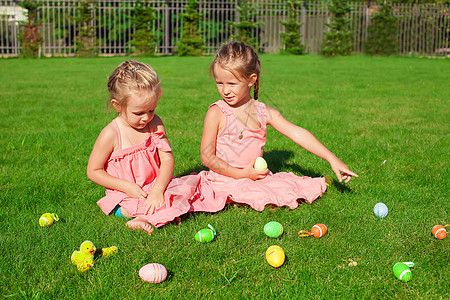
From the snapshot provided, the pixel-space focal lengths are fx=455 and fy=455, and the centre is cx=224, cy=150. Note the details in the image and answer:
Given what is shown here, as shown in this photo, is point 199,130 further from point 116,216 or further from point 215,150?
point 116,216

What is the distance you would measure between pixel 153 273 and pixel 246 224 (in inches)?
35.1

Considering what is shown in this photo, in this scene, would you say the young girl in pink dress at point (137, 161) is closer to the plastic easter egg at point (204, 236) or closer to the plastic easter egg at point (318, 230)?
the plastic easter egg at point (204, 236)

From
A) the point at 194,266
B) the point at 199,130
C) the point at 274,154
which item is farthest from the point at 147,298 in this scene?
the point at 199,130

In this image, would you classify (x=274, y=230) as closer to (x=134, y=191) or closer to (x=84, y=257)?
(x=134, y=191)

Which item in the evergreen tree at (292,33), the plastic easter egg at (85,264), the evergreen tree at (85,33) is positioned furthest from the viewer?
the evergreen tree at (292,33)

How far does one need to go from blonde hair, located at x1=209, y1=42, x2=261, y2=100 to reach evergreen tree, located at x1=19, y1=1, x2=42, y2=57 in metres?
16.1

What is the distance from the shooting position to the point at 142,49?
18984 mm

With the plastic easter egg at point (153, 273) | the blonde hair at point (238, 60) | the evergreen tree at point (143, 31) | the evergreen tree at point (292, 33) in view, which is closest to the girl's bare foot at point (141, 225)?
the plastic easter egg at point (153, 273)

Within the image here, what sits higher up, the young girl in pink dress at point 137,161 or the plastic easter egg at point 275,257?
the young girl in pink dress at point 137,161

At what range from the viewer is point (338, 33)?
19.2 meters

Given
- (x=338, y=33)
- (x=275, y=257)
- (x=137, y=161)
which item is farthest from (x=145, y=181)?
(x=338, y=33)

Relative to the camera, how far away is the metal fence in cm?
1892

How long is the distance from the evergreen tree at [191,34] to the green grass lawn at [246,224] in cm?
1337

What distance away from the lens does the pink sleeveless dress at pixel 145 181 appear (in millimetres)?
3061
